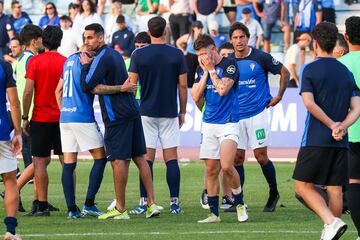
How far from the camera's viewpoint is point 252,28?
90.8 ft

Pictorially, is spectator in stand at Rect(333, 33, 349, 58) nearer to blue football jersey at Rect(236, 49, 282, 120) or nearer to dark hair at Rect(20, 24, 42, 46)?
blue football jersey at Rect(236, 49, 282, 120)

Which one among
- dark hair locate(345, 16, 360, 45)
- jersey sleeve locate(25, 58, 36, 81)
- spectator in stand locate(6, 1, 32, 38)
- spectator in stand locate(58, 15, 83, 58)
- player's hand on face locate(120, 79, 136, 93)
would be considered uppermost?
dark hair locate(345, 16, 360, 45)

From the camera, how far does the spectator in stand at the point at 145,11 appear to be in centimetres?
2934

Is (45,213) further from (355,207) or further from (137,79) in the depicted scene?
(355,207)

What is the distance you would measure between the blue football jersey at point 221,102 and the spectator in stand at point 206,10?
588 inches

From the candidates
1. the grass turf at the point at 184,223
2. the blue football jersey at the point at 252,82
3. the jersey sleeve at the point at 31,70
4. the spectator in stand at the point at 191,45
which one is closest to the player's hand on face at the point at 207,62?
the grass turf at the point at 184,223

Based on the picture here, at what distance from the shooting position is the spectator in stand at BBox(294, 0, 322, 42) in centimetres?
2761

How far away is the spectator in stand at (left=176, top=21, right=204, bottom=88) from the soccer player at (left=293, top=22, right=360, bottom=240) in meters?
15.6

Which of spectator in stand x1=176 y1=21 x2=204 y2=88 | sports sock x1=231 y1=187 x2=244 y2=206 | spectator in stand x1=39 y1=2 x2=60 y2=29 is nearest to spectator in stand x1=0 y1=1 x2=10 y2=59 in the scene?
spectator in stand x1=39 y1=2 x2=60 y2=29

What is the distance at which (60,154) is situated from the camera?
14.9 m

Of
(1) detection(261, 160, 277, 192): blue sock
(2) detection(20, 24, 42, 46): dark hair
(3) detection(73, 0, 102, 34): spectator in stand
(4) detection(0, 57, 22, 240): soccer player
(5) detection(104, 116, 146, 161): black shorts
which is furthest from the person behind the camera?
(3) detection(73, 0, 102, 34): spectator in stand

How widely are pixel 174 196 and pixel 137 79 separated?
1.57 m

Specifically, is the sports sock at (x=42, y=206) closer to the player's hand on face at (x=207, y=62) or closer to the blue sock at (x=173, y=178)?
the blue sock at (x=173, y=178)

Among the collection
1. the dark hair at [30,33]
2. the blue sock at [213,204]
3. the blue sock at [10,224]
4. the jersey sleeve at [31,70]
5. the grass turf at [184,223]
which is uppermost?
the dark hair at [30,33]
